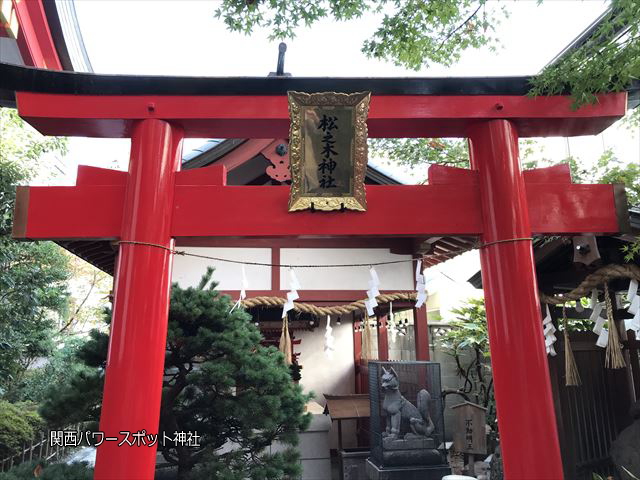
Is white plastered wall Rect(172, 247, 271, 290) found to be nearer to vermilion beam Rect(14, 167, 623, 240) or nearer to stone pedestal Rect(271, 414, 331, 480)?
stone pedestal Rect(271, 414, 331, 480)

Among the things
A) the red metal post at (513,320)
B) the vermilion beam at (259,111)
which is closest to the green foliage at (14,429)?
the vermilion beam at (259,111)

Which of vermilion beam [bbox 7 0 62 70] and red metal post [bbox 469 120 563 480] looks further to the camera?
vermilion beam [bbox 7 0 62 70]

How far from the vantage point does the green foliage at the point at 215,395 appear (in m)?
4.05

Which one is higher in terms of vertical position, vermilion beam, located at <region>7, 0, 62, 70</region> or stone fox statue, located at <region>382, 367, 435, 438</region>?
vermilion beam, located at <region>7, 0, 62, 70</region>

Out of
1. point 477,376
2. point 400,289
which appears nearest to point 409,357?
point 477,376

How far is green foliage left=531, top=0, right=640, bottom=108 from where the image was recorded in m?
3.10

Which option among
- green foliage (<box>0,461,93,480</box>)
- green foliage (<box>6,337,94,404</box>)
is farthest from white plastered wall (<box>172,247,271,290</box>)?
green foliage (<box>6,337,94,404</box>)

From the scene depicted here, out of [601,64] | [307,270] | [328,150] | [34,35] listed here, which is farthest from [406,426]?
[34,35]

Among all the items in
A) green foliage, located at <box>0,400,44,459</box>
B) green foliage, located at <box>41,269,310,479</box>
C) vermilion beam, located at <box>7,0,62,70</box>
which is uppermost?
vermilion beam, located at <box>7,0,62,70</box>

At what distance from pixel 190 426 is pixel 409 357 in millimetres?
7791

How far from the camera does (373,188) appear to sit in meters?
4.02

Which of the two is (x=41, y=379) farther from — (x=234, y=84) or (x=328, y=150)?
(x=328, y=150)

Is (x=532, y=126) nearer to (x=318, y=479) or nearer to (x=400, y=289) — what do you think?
(x=400, y=289)

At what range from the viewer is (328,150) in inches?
157
